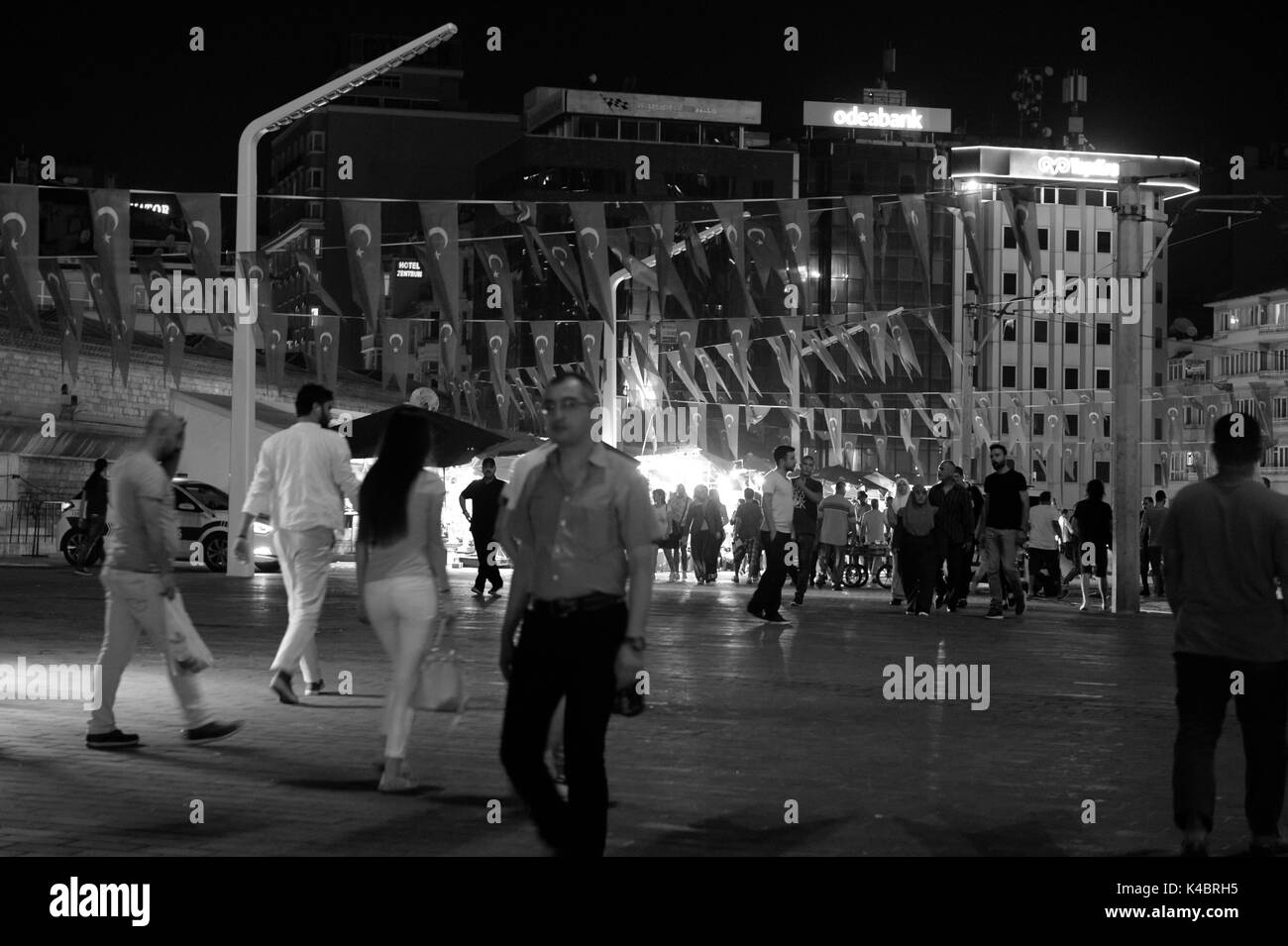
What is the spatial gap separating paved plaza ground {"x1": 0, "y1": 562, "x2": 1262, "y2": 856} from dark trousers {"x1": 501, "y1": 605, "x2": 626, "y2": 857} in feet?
2.53

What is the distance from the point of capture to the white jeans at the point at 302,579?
1102cm

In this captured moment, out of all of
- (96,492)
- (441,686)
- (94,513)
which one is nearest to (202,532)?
(94,513)

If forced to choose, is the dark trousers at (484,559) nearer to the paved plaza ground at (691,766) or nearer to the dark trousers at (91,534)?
the dark trousers at (91,534)

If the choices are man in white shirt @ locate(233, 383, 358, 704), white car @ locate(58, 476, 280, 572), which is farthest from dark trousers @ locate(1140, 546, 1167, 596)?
man in white shirt @ locate(233, 383, 358, 704)

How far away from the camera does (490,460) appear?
24.7 metres

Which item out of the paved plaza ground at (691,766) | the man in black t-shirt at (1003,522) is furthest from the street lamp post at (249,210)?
the paved plaza ground at (691,766)

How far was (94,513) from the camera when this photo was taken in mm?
27953

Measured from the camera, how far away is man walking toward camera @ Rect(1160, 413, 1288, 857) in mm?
7191

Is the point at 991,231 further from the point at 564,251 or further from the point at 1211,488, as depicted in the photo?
the point at 1211,488

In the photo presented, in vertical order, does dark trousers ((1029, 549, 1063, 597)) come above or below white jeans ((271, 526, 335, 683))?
below

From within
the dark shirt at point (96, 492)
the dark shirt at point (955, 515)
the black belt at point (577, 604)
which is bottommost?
the black belt at point (577, 604)

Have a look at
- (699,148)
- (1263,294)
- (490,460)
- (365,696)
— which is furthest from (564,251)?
(1263,294)

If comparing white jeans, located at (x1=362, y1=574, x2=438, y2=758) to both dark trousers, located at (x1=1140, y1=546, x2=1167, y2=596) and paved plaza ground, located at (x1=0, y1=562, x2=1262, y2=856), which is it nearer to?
paved plaza ground, located at (x1=0, y1=562, x2=1262, y2=856)

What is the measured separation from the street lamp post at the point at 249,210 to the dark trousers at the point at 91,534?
2.01 m
